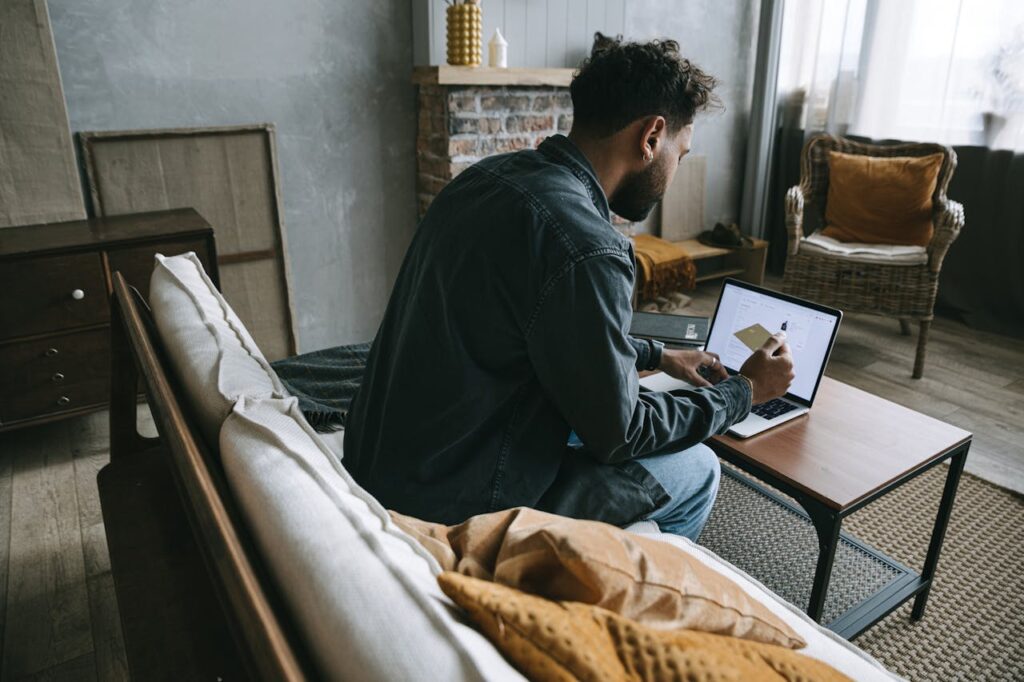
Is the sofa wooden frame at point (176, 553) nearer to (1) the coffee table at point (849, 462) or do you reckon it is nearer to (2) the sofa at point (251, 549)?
(2) the sofa at point (251, 549)

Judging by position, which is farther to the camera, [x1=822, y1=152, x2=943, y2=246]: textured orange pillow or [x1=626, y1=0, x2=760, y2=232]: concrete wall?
[x1=626, y1=0, x2=760, y2=232]: concrete wall

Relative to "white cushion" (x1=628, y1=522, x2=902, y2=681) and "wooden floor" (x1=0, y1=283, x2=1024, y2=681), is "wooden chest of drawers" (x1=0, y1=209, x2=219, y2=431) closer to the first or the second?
"wooden floor" (x1=0, y1=283, x2=1024, y2=681)

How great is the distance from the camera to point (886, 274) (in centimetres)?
307

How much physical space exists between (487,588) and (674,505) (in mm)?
833

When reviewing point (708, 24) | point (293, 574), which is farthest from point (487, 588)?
point (708, 24)

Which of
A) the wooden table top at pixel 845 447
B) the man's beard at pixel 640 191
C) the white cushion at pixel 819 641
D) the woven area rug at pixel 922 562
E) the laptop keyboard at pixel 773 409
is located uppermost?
the man's beard at pixel 640 191

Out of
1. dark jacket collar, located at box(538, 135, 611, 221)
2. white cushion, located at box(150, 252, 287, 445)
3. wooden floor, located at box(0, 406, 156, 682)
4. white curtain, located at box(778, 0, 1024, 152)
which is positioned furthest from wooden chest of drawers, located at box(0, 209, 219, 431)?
white curtain, located at box(778, 0, 1024, 152)

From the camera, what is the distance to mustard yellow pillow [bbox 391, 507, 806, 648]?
677 millimetres

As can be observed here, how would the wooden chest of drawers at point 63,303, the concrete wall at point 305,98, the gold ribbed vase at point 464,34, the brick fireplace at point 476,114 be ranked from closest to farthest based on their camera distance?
the wooden chest of drawers at point 63,303
the concrete wall at point 305,98
the gold ribbed vase at point 464,34
the brick fireplace at point 476,114

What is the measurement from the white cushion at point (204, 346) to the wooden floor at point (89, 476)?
774 mm

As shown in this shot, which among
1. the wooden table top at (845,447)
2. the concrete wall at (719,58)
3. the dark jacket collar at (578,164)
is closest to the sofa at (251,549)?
the wooden table top at (845,447)

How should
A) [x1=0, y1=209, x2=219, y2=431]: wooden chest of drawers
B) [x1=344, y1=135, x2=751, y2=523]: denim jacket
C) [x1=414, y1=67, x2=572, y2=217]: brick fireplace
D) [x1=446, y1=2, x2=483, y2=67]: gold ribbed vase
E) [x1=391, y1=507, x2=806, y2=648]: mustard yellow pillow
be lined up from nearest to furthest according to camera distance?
[x1=391, y1=507, x2=806, y2=648]: mustard yellow pillow < [x1=344, y1=135, x2=751, y2=523]: denim jacket < [x1=0, y1=209, x2=219, y2=431]: wooden chest of drawers < [x1=446, y1=2, x2=483, y2=67]: gold ribbed vase < [x1=414, y1=67, x2=572, y2=217]: brick fireplace

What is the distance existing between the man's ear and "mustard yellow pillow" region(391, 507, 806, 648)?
0.79 metres

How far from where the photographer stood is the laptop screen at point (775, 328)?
5.38 feet
